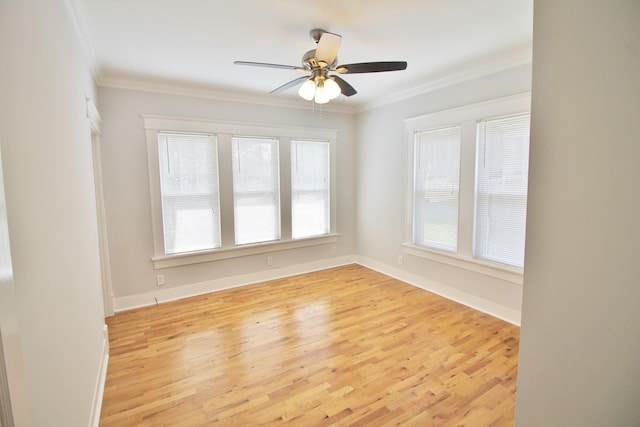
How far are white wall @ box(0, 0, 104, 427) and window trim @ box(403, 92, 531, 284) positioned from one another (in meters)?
3.51

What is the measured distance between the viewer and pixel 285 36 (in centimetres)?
246

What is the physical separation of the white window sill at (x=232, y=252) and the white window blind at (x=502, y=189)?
2.35 m

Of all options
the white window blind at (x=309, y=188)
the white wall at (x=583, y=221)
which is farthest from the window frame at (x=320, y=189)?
the white wall at (x=583, y=221)

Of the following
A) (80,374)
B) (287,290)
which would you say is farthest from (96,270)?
(287,290)

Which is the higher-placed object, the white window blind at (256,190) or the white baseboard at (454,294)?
the white window blind at (256,190)

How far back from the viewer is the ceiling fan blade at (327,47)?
1.99 m

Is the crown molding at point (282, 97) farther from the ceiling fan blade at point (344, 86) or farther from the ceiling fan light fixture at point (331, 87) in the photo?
the ceiling fan light fixture at point (331, 87)

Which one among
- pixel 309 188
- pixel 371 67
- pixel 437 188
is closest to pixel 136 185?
pixel 309 188

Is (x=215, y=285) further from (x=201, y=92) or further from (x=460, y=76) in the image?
(x=460, y=76)

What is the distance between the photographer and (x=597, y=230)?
0.82 m

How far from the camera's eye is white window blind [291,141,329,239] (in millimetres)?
4578

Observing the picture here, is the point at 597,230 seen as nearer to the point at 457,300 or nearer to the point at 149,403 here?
the point at 149,403

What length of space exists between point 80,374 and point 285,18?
2558mm

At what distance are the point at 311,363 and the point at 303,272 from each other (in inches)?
91.4
